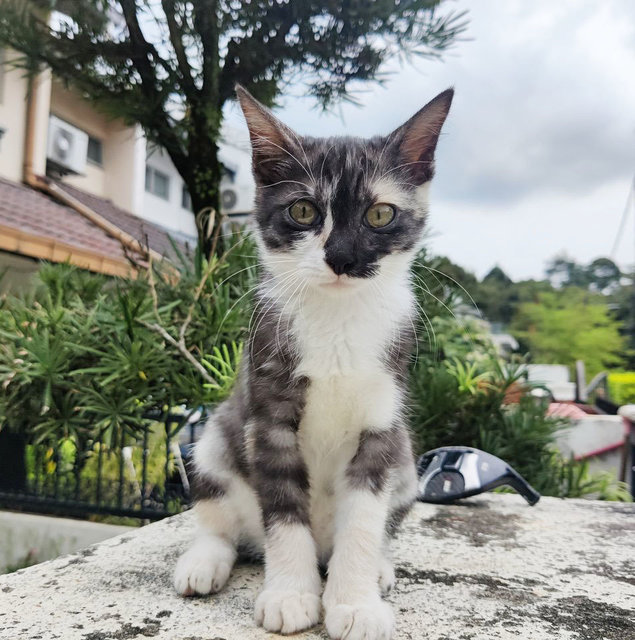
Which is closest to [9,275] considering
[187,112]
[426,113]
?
[187,112]

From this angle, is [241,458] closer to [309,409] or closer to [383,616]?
[309,409]

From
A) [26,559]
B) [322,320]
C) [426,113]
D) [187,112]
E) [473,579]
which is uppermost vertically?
[187,112]

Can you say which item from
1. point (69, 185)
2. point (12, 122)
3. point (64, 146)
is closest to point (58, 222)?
point (12, 122)

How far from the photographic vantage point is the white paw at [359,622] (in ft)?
3.22

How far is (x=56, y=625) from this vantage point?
40.4 inches

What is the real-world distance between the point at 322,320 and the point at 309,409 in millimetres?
195

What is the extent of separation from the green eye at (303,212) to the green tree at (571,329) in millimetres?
13985

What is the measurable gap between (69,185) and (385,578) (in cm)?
698

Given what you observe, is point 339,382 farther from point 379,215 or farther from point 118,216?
point 118,216

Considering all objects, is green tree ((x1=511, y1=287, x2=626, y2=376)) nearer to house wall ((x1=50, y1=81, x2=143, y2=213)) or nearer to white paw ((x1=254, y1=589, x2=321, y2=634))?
house wall ((x1=50, y1=81, x2=143, y2=213))

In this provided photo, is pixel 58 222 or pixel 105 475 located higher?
pixel 58 222

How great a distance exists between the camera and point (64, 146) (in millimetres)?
6113

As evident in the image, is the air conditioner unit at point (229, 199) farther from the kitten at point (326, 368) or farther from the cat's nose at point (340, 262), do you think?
the cat's nose at point (340, 262)

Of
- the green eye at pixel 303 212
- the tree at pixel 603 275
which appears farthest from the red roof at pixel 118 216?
the tree at pixel 603 275
